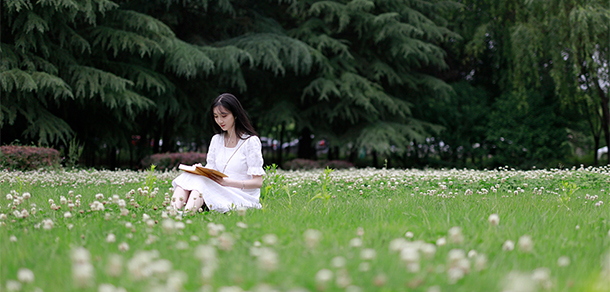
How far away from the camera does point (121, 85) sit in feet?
34.4

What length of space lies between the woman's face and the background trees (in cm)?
647

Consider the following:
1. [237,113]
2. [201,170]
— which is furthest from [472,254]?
[237,113]

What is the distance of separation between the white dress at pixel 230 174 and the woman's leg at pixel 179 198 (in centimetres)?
5

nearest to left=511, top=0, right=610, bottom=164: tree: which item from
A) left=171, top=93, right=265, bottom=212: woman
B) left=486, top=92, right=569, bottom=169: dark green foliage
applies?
left=486, top=92, right=569, bottom=169: dark green foliage

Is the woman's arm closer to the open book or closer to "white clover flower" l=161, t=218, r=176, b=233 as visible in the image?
the open book

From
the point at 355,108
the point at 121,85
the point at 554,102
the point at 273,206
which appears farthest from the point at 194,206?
the point at 554,102

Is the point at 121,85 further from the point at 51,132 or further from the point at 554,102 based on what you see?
the point at 554,102

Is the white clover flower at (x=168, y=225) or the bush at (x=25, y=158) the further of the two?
the bush at (x=25, y=158)

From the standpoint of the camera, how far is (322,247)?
248cm

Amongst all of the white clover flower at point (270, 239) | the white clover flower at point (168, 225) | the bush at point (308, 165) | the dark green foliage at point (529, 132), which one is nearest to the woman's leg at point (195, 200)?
the white clover flower at point (168, 225)

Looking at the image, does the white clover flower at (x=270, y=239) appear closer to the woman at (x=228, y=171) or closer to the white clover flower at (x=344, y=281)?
the white clover flower at (x=344, y=281)

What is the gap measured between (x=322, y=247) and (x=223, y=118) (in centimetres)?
251

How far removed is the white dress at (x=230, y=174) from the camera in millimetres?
4203

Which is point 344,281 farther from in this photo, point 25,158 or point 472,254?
point 25,158
